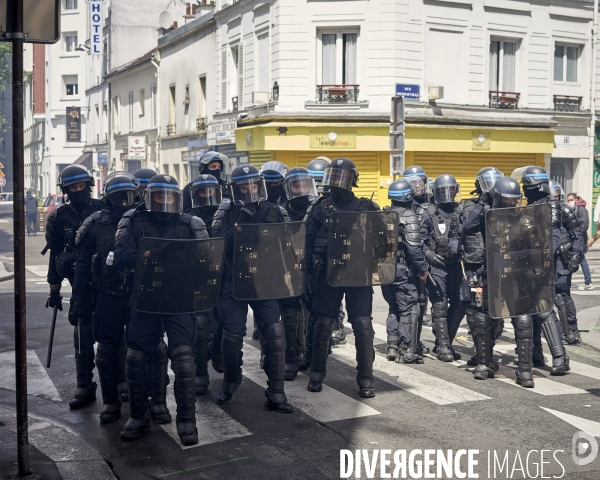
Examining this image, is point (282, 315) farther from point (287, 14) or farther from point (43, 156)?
point (43, 156)

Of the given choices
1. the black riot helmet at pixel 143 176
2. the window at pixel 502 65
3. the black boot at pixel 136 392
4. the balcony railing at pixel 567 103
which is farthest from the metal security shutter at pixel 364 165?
the black boot at pixel 136 392

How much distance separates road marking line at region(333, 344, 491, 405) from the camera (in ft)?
24.1

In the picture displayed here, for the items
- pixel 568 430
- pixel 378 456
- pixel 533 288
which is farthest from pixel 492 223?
pixel 378 456

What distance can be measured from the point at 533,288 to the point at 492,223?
76cm

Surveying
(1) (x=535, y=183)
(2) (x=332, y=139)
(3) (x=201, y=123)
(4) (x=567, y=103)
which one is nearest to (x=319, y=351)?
(1) (x=535, y=183)

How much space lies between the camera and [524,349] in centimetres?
790

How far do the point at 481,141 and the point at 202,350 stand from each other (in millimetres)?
17835

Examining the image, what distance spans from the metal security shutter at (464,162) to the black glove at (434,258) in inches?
571

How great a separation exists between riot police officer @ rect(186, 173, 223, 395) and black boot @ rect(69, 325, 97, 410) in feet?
2.84

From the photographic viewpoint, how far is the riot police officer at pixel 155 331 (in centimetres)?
607

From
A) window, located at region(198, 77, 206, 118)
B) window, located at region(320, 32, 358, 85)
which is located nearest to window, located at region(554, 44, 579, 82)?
window, located at region(320, 32, 358, 85)

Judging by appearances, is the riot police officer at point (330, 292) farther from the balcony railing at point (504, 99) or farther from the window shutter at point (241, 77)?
the window shutter at point (241, 77)

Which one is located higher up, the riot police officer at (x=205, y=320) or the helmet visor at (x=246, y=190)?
the helmet visor at (x=246, y=190)

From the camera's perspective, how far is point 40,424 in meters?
6.55
